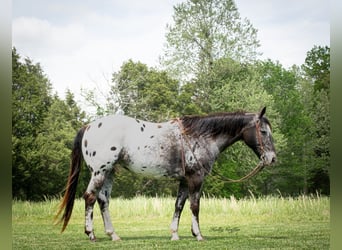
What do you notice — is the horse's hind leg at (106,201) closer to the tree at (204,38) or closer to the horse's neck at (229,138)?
the horse's neck at (229,138)

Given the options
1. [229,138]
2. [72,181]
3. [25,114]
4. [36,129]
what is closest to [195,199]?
[229,138]

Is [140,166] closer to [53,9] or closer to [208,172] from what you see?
[208,172]

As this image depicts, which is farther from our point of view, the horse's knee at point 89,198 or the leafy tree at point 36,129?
the leafy tree at point 36,129

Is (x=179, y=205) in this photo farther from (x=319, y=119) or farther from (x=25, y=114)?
(x=25, y=114)

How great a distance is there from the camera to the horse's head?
6289 mm

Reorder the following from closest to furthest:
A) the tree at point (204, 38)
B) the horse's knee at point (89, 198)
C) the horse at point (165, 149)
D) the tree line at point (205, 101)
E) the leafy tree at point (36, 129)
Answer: the horse's knee at point (89, 198) → the horse at point (165, 149) → the tree line at point (205, 101) → the leafy tree at point (36, 129) → the tree at point (204, 38)

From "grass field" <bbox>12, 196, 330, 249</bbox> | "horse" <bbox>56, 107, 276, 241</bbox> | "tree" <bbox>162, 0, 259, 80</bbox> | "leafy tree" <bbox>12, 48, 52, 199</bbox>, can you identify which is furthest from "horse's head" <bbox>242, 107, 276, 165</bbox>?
"leafy tree" <bbox>12, 48, 52, 199</bbox>

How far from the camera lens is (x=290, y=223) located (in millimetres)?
6652

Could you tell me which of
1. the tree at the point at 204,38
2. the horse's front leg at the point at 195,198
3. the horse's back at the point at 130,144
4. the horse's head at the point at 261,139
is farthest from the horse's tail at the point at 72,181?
the horse's head at the point at 261,139

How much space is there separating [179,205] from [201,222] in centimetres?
43

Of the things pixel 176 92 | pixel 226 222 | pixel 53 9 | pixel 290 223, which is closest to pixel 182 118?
pixel 176 92

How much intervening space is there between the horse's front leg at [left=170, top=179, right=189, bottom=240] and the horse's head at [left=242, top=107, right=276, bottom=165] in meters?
1.05

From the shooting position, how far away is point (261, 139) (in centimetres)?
630

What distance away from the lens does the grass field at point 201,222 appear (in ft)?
20.7
